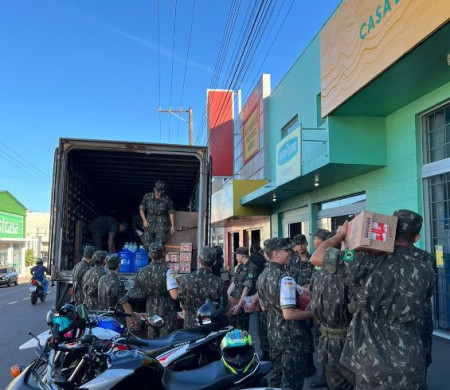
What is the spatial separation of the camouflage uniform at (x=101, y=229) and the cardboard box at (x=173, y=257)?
2.42m

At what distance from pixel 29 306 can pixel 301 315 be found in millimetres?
13084

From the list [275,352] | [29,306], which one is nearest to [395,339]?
[275,352]

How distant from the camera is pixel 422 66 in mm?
5672

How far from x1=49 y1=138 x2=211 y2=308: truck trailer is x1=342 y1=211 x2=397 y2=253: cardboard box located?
15.4 feet

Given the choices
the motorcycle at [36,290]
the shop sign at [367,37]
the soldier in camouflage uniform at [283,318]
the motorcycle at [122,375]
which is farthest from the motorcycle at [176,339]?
the motorcycle at [36,290]

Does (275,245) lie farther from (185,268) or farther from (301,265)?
(185,268)

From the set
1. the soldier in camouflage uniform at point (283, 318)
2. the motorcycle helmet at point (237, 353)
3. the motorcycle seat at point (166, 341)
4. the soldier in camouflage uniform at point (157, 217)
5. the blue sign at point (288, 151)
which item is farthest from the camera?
the blue sign at point (288, 151)

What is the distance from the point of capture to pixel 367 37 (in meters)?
6.23

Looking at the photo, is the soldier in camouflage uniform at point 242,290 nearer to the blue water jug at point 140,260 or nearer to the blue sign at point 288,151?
the blue water jug at point 140,260

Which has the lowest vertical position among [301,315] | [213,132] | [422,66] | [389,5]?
[301,315]

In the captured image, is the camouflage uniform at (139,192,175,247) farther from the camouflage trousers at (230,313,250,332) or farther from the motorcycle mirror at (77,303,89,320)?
the motorcycle mirror at (77,303,89,320)

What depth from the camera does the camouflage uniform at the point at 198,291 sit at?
4.82 metres

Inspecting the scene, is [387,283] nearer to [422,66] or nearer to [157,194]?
[422,66]

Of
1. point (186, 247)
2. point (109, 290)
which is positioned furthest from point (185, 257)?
point (109, 290)
